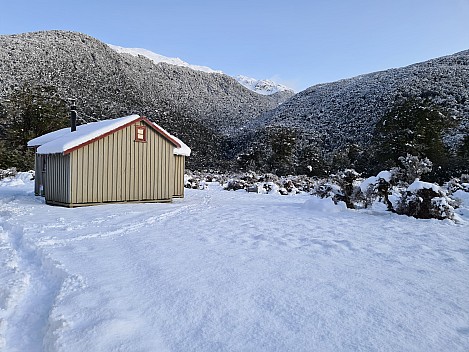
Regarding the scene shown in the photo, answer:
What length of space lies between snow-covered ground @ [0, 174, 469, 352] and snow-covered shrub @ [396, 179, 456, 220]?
880 mm

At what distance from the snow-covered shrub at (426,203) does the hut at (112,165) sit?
309 inches

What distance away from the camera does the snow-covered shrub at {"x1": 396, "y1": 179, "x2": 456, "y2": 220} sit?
25.0ft

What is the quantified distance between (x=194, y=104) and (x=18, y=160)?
39433mm

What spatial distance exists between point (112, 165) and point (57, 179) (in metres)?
1.87

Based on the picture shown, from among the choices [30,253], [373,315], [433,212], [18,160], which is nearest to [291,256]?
[373,315]

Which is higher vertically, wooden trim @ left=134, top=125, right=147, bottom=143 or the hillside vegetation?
the hillside vegetation

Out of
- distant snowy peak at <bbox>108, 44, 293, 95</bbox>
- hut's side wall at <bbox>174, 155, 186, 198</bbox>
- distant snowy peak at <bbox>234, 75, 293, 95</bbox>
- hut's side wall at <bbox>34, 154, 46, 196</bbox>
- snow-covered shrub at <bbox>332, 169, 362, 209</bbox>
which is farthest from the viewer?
distant snowy peak at <bbox>234, 75, 293, 95</bbox>

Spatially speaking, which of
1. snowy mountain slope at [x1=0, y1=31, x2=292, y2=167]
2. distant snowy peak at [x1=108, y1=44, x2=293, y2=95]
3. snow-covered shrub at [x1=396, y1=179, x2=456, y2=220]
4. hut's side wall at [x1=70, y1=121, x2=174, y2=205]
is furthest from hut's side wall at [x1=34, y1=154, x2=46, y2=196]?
distant snowy peak at [x1=108, y1=44, x2=293, y2=95]

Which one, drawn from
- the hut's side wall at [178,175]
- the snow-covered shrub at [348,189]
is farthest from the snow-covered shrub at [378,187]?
the hut's side wall at [178,175]

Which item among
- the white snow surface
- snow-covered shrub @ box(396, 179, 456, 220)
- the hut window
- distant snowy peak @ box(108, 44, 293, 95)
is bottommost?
snow-covered shrub @ box(396, 179, 456, 220)

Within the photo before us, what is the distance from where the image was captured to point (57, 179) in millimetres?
11242

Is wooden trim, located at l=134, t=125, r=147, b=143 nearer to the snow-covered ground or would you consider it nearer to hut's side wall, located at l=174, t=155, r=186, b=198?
hut's side wall, located at l=174, t=155, r=186, b=198

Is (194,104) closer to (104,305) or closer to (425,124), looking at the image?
(425,124)

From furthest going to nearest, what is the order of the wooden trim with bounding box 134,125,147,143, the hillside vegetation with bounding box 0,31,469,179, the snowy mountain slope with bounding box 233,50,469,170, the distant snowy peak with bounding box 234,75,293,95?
the distant snowy peak with bounding box 234,75,293,95 < the snowy mountain slope with bounding box 233,50,469,170 < the hillside vegetation with bounding box 0,31,469,179 < the wooden trim with bounding box 134,125,147,143
